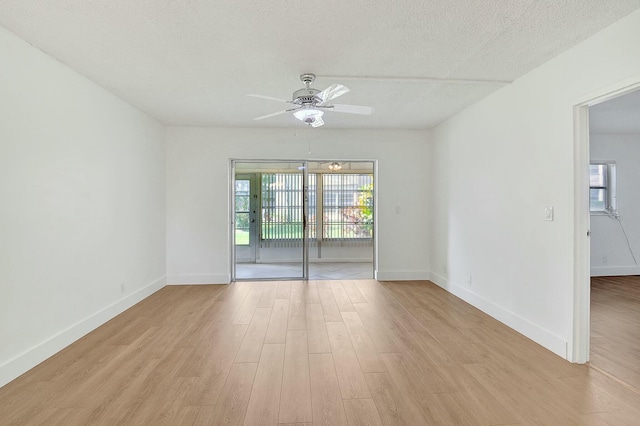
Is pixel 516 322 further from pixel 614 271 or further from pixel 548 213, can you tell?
pixel 614 271

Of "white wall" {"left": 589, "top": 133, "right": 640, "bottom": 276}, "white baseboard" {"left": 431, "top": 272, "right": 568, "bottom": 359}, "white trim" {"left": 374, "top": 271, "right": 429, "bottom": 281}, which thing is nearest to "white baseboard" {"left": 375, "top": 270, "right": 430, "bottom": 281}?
"white trim" {"left": 374, "top": 271, "right": 429, "bottom": 281}

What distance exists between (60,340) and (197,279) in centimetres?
236

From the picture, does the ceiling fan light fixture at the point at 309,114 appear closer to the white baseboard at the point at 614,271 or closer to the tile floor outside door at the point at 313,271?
the tile floor outside door at the point at 313,271

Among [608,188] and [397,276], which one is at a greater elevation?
[608,188]

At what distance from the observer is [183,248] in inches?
201

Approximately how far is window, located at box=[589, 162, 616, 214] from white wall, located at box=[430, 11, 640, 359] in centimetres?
325

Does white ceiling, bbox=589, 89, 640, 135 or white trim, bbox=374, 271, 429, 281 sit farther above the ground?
white ceiling, bbox=589, 89, 640, 135

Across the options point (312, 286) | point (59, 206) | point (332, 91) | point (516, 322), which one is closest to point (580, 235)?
point (516, 322)

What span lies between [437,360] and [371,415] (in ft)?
3.01

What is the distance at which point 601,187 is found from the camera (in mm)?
5816

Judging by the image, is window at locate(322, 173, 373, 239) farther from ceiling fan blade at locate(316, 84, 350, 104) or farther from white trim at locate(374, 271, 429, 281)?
ceiling fan blade at locate(316, 84, 350, 104)

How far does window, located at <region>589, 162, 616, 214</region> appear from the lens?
5.77m

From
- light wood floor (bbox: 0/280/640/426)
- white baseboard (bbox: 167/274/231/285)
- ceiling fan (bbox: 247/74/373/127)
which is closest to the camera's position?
light wood floor (bbox: 0/280/640/426)

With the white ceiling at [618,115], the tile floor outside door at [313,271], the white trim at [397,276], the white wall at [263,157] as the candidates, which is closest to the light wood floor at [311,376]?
the white wall at [263,157]
